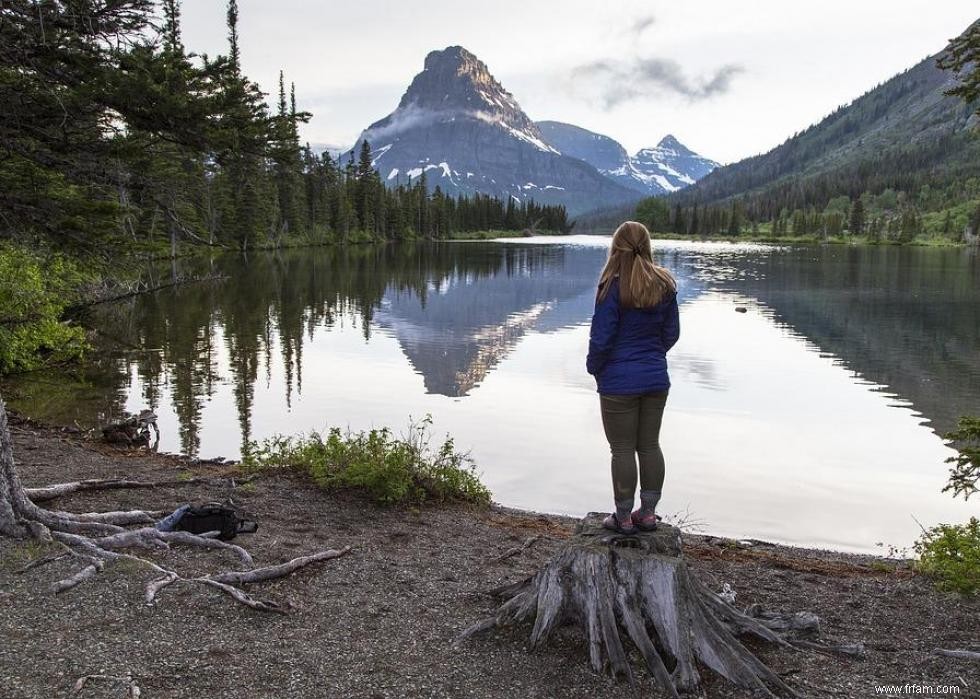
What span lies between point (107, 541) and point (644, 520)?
5141 millimetres

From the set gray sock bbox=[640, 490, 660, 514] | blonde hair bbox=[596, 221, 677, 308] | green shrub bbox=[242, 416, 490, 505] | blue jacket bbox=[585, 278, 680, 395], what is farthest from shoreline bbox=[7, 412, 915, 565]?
blonde hair bbox=[596, 221, 677, 308]

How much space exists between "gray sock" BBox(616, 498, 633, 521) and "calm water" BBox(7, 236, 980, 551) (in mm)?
5766

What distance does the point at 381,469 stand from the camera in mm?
9547

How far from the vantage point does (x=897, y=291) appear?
46.0 m

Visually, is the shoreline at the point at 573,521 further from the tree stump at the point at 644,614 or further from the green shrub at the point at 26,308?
the tree stump at the point at 644,614

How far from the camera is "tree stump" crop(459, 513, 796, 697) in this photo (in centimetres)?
496

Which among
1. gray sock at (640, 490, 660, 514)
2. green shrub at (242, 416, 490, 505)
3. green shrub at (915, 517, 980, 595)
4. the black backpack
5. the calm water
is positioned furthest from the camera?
the calm water

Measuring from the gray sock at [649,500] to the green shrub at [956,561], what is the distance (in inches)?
130

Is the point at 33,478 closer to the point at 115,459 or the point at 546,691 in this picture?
the point at 115,459

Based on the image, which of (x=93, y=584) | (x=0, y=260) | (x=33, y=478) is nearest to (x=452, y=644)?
(x=93, y=584)

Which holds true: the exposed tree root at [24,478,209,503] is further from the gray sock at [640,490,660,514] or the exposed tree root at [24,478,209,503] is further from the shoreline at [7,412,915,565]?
the gray sock at [640,490,660,514]

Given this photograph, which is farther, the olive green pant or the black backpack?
the black backpack

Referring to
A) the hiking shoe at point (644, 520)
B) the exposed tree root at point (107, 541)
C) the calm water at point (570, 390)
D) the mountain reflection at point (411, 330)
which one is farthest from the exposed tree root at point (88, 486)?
the hiking shoe at point (644, 520)

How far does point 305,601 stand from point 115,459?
6.79 meters
